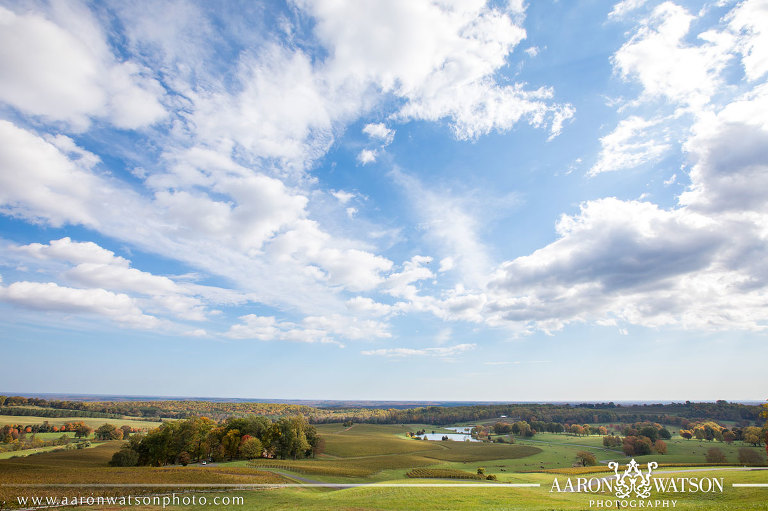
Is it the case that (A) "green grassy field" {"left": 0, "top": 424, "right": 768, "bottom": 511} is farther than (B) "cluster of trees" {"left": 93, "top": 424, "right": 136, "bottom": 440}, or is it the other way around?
(B) "cluster of trees" {"left": 93, "top": 424, "right": 136, "bottom": 440}

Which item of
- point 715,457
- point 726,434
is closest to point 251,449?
point 715,457

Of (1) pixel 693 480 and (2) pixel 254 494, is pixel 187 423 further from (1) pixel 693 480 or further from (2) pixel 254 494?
(1) pixel 693 480

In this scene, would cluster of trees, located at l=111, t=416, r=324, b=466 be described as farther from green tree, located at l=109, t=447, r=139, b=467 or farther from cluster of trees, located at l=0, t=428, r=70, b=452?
cluster of trees, located at l=0, t=428, r=70, b=452

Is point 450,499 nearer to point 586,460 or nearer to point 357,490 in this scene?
point 357,490

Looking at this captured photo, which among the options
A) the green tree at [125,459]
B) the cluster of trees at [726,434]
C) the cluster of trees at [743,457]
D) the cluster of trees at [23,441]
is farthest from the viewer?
the cluster of trees at [726,434]

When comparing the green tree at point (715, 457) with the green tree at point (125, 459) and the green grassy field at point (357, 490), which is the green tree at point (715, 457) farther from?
the green tree at point (125, 459)

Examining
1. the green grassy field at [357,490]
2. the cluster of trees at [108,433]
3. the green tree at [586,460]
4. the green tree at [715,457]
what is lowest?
the cluster of trees at [108,433]

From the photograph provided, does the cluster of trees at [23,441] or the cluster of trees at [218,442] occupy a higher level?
the cluster of trees at [218,442]

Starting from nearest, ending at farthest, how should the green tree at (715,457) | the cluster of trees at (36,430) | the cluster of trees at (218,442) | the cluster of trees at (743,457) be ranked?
the cluster of trees at (218,442) → the cluster of trees at (743,457) → the green tree at (715,457) → the cluster of trees at (36,430)

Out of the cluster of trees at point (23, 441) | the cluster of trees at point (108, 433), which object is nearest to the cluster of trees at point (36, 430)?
the cluster of trees at point (23, 441)

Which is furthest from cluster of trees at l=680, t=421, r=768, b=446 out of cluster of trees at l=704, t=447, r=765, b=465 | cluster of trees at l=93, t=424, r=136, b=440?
cluster of trees at l=93, t=424, r=136, b=440
